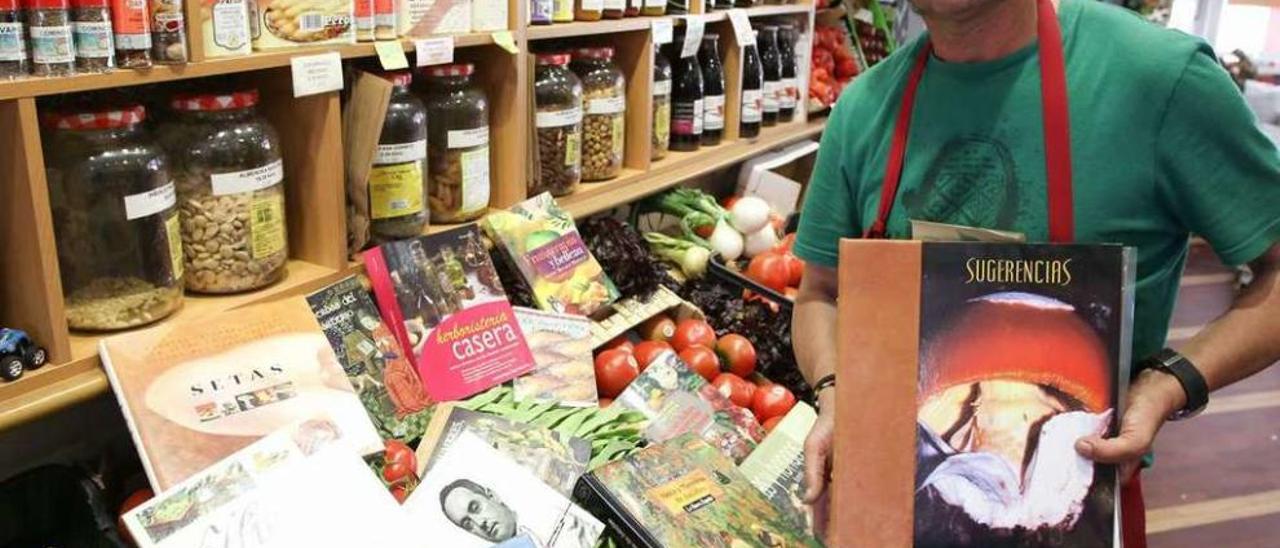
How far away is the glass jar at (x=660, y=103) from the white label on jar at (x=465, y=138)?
0.73m

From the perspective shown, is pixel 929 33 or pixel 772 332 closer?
pixel 929 33

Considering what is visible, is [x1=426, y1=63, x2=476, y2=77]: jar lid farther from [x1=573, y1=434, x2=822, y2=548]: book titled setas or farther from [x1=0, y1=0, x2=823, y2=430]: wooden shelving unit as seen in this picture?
[x1=573, y1=434, x2=822, y2=548]: book titled setas

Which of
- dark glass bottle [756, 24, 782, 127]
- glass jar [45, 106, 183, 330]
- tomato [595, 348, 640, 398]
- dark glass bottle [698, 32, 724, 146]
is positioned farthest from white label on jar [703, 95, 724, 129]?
glass jar [45, 106, 183, 330]

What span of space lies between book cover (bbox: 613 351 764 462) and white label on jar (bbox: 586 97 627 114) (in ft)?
2.08

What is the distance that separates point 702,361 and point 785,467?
459 mm

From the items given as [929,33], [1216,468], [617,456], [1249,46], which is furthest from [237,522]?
[1249,46]

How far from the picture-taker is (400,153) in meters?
1.84

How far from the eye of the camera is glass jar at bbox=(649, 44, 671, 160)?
8.86 ft

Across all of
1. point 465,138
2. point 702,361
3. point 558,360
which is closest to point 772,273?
point 702,361

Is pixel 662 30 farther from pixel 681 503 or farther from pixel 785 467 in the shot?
pixel 681 503

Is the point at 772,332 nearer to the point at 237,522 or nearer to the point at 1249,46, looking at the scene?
the point at 237,522

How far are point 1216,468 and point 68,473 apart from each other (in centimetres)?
358

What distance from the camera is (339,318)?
1700 mm

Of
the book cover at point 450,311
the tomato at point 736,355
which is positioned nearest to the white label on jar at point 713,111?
the tomato at point 736,355
